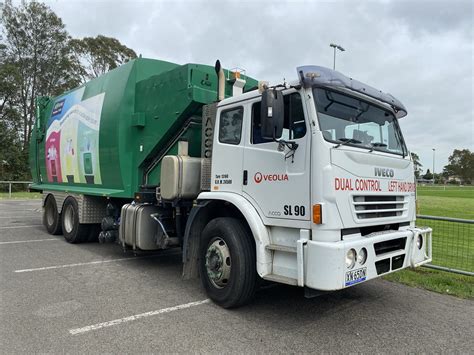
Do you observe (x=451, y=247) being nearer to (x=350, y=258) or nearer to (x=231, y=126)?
(x=350, y=258)

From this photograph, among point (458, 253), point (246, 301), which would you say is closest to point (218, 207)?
point (246, 301)

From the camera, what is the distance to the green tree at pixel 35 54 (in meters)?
41.0

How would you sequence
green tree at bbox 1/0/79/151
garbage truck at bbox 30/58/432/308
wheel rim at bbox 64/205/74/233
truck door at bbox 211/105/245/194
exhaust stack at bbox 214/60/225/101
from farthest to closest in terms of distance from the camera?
1. green tree at bbox 1/0/79/151
2. wheel rim at bbox 64/205/74/233
3. exhaust stack at bbox 214/60/225/101
4. truck door at bbox 211/105/245/194
5. garbage truck at bbox 30/58/432/308

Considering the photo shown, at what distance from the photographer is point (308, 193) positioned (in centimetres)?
398

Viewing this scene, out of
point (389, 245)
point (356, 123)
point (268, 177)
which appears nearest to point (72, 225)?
point (268, 177)

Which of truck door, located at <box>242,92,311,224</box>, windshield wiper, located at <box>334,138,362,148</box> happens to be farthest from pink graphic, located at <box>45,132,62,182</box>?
windshield wiper, located at <box>334,138,362,148</box>

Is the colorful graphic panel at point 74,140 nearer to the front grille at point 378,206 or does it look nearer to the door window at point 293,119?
the door window at point 293,119

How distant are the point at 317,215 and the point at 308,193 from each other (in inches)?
10.4

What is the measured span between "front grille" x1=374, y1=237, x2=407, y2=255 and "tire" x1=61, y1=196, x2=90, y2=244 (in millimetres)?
6879

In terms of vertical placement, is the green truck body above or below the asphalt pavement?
above

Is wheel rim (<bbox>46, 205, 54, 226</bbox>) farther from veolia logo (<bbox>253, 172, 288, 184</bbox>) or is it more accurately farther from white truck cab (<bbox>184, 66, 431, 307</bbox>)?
veolia logo (<bbox>253, 172, 288, 184</bbox>)

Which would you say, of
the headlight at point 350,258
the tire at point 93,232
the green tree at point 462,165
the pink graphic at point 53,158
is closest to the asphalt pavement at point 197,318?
the headlight at point 350,258

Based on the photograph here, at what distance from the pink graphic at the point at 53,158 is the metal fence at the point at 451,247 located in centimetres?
858

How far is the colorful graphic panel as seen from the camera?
8.14 meters
